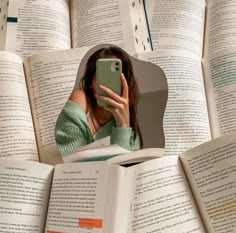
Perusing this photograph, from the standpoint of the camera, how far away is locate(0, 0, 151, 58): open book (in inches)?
27.4

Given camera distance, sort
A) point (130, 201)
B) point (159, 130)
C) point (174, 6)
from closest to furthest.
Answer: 1. point (130, 201)
2. point (159, 130)
3. point (174, 6)

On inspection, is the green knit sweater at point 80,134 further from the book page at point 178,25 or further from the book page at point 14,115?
the book page at point 178,25

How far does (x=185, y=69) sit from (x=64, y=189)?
0.95 feet

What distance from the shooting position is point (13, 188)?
0.51 m

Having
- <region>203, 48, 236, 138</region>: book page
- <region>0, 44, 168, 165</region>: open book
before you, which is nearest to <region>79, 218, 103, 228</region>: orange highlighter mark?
<region>0, 44, 168, 165</region>: open book

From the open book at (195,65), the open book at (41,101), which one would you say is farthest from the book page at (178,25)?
the open book at (41,101)

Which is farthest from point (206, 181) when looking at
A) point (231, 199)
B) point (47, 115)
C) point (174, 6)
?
point (174, 6)

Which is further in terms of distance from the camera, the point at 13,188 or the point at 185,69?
the point at 185,69

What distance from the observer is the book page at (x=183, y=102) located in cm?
63

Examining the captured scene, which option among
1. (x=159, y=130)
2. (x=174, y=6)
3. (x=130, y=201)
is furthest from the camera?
(x=174, y=6)

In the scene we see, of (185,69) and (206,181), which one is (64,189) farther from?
(185,69)

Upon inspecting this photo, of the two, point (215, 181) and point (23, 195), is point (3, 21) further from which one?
point (215, 181)

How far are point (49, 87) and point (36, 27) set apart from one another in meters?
0.14

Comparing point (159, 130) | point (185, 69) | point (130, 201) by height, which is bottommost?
point (130, 201)
